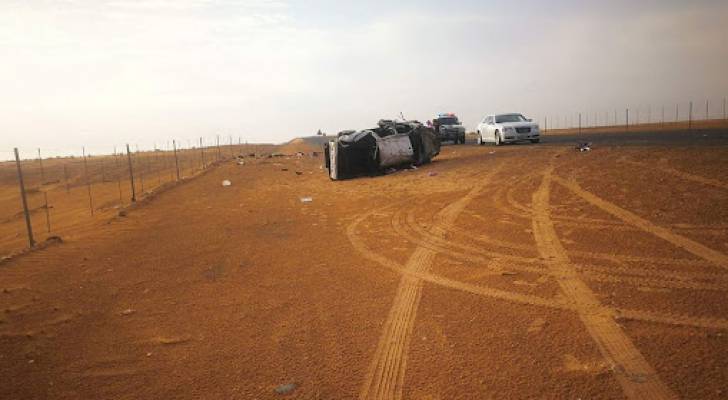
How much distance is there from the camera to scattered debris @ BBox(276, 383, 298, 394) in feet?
10.6

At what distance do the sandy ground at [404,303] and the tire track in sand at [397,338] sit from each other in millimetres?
24

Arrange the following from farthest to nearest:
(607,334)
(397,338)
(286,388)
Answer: (397,338) < (607,334) < (286,388)

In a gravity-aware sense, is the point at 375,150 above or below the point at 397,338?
above

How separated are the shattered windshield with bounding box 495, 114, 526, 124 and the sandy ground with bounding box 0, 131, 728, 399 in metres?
Result: 12.7

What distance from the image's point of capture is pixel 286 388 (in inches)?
129

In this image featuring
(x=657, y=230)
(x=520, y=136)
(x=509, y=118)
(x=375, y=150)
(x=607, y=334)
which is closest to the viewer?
(x=607, y=334)

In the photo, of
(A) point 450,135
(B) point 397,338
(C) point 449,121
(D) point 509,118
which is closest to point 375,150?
(D) point 509,118

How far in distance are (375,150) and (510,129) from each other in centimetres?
834

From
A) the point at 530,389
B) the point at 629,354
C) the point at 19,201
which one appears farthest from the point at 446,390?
the point at 19,201

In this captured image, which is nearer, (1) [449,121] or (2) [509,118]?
(2) [509,118]

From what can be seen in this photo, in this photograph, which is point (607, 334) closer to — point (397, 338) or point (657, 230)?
point (397, 338)

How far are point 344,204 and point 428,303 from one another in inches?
274

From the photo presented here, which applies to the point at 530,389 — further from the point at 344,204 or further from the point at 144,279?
the point at 344,204

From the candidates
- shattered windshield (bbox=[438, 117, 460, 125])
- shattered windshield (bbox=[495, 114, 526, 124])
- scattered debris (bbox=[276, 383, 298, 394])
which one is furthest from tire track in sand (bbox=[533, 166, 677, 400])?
shattered windshield (bbox=[438, 117, 460, 125])
